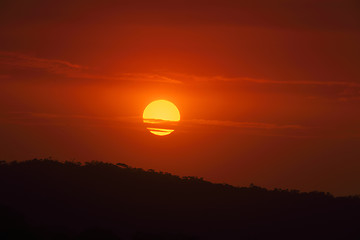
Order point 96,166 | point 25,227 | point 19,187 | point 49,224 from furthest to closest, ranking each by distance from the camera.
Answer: point 96,166 < point 19,187 < point 49,224 < point 25,227

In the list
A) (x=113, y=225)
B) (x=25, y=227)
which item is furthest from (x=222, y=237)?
(x=25, y=227)

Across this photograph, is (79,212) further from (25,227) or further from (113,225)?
(25,227)

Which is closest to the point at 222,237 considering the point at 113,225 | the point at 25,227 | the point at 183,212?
the point at 183,212

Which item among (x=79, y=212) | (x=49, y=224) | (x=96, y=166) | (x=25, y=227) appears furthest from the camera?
(x=96, y=166)

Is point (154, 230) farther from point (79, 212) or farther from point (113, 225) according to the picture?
point (79, 212)

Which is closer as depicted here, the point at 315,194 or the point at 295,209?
the point at 295,209

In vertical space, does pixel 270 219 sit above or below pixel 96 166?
below
